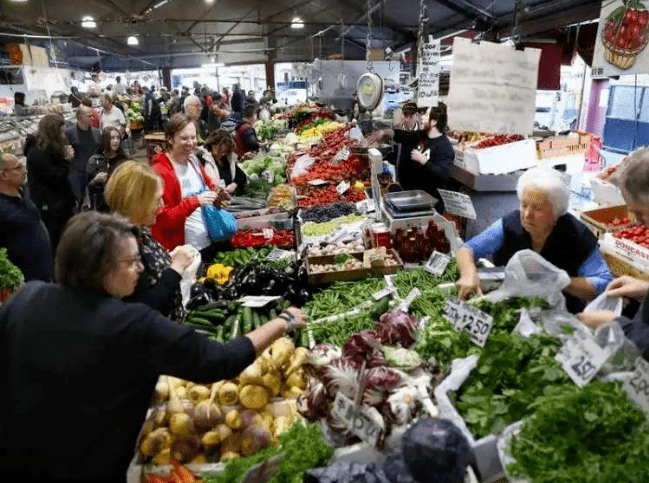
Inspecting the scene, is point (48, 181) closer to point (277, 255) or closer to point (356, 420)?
point (277, 255)

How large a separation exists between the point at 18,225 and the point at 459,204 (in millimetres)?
3484

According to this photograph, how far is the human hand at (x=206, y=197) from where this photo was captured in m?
3.97

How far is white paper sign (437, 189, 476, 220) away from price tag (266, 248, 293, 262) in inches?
62.1

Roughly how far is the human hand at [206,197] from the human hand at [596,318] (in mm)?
2746

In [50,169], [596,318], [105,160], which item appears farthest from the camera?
[105,160]

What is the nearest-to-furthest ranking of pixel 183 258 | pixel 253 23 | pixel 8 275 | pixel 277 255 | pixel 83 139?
pixel 183 258, pixel 8 275, pixel 277 255, pixel 83 139, pixel 253 23

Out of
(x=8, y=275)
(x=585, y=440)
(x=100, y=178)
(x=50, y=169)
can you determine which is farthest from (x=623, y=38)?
(x=50, y=169)

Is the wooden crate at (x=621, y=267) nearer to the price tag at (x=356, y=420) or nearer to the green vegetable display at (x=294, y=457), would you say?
the price tag at (x=356, y=420)

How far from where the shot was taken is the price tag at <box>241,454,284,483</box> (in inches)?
76.7

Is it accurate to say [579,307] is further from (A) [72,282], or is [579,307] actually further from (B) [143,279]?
(A) [72,282]

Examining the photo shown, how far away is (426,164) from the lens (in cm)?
559

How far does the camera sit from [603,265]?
280 cm

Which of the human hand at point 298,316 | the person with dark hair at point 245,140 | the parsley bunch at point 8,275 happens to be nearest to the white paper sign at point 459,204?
the human hand at point 298,316

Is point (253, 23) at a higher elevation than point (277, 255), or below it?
higher
